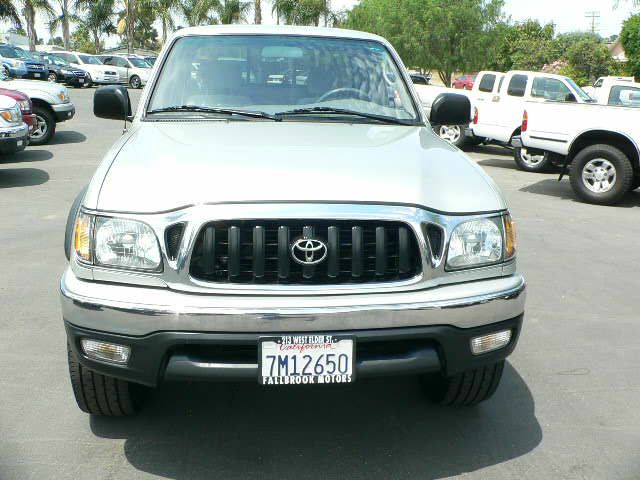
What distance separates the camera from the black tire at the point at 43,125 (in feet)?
48.0

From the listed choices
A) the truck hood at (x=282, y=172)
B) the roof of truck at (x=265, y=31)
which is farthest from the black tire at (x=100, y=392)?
the roof of truck at (x=265, y=31)

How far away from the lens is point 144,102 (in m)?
4.27

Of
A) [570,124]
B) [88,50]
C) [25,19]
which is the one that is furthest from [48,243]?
[88,50]

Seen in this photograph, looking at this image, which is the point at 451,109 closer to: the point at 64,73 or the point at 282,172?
the point at 282,172

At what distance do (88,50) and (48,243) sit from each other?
261 ft

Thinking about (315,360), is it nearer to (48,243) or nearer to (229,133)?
(229,133)

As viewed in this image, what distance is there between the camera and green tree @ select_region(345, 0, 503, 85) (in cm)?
3300

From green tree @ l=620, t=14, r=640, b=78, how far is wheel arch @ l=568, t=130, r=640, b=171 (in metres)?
31.3

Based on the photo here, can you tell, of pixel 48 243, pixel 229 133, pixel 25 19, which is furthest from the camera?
pixel 25 19

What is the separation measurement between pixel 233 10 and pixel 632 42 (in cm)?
2231

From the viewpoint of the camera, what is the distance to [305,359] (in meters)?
2.89

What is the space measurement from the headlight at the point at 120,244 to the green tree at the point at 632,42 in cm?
4003

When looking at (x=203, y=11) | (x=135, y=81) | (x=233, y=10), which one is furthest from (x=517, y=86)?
(x=203, y=11)

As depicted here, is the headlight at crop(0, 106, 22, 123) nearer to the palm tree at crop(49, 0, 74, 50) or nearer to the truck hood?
the truck hood
